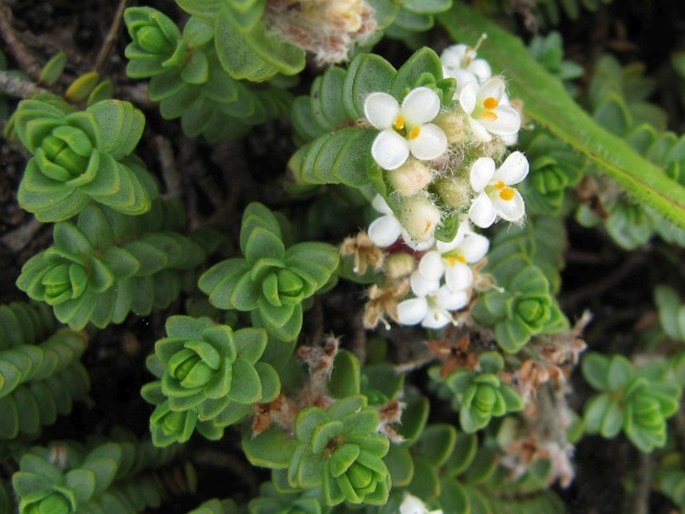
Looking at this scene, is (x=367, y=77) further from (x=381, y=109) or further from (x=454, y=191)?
(x=454, y=191)

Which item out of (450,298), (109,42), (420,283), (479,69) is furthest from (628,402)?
(109,42)

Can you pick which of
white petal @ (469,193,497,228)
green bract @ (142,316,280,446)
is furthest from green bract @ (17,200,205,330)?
white petal @ (469,193,497,228)

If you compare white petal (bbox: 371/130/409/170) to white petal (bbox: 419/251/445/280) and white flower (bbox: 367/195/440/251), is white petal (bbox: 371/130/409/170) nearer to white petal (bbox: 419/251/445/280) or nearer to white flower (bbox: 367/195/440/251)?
white flower (bbox: 367/195/440/251)

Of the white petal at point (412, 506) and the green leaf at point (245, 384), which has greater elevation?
the green leaf at point (245, 384)

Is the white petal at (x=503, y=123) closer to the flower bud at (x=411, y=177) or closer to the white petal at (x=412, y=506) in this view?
the flower bud at (x=411, y=177)

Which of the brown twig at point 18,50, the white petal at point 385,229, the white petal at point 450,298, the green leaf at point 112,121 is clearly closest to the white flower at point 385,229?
the white petal at point 385,229

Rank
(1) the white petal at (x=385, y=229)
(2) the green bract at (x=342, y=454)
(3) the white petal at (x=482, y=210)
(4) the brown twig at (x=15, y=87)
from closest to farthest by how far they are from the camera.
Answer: (3) the white petal at (x=482, y=210) → (2) the green bract at (x=342, y=454) → (1) the white petal at (x=385, y=229) → (4) the brown twig at (x=15, y=87)
